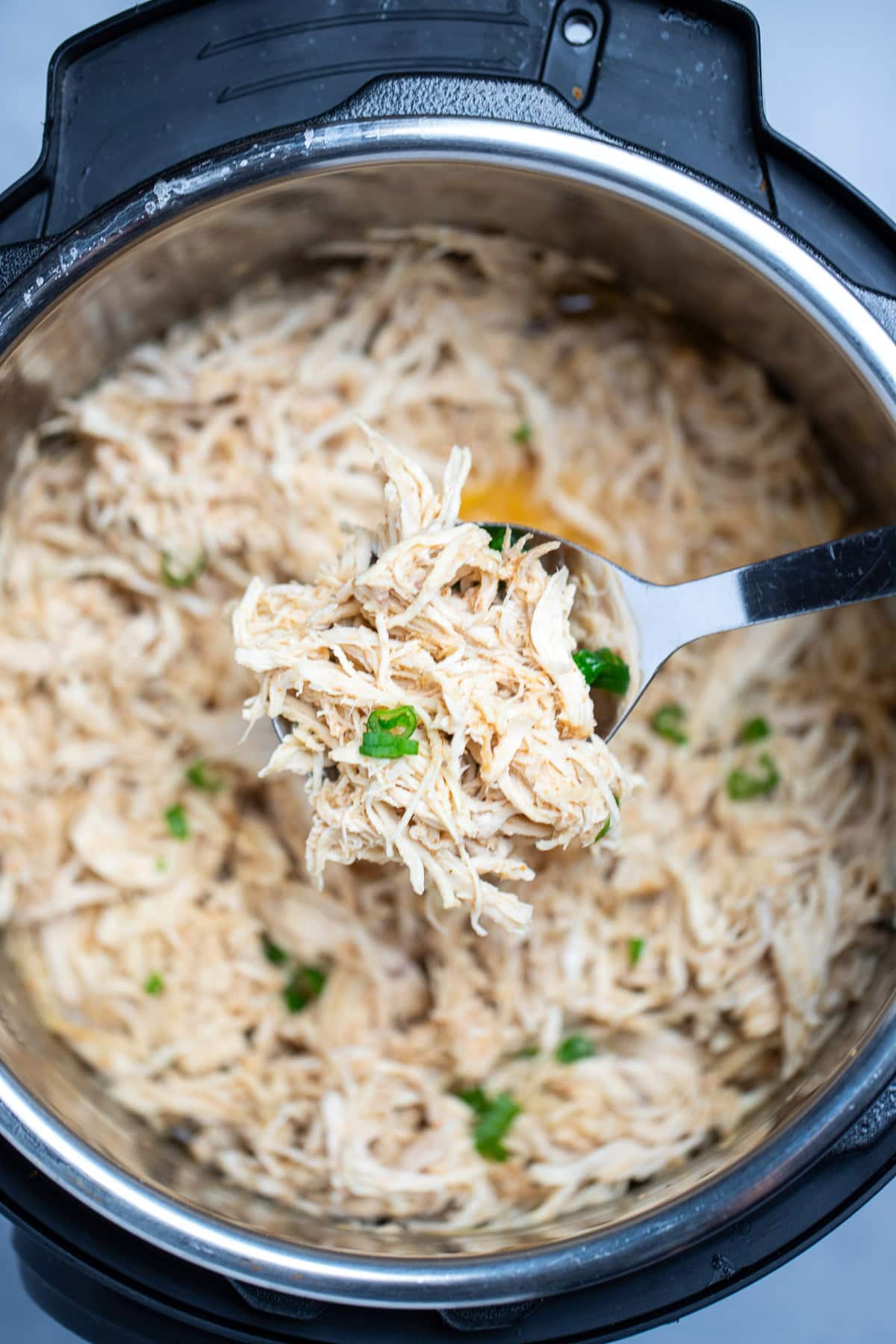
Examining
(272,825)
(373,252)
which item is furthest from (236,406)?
(272,825)

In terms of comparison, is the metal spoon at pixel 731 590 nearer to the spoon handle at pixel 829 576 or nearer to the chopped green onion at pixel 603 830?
the spoon handle at pixel 829 576

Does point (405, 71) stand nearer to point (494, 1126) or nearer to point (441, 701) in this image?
point (441, 701)

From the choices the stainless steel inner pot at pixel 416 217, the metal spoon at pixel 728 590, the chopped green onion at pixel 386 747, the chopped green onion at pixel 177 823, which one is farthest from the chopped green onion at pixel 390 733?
the stainless steel inner pot at pixel 416 217

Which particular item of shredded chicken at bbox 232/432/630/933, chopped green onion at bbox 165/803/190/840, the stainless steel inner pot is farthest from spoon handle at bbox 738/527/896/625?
chopped green onion at bbox 165/803/190/840

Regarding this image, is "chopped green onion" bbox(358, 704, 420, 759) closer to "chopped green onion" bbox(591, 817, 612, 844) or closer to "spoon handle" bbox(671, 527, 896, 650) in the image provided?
"chopped green onion" bbox(591, 817, 612, 844)

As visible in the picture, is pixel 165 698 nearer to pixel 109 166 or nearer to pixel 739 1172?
pixel 109 166

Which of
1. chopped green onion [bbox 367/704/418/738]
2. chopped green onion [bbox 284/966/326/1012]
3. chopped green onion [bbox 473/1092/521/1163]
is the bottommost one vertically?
chopped green onion [bbox 473/1092/521/1163]
